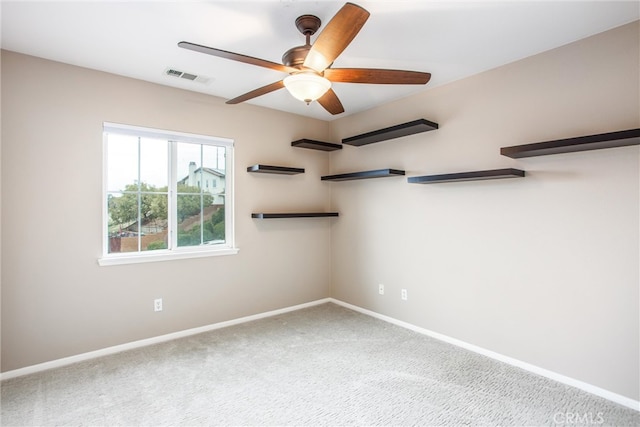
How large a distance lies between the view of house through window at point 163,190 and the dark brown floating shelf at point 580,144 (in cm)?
274

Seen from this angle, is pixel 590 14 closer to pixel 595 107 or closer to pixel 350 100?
pixel 595 107

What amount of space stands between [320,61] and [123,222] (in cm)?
237

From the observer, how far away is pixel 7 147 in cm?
250

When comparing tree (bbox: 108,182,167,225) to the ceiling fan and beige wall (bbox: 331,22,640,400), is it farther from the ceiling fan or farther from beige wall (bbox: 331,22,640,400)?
beige wall (bbox: 331,22,640,400)

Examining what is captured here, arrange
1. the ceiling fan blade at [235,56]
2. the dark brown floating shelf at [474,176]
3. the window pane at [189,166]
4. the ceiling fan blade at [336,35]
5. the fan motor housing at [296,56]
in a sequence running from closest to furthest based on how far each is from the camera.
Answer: the ceiling fan blade at [336,35] → the ceiling fan blade at [235,56] → the fan motor housing at [296,56] → the dark brown floating shelf at [474,176] → the window pane at [189,166]

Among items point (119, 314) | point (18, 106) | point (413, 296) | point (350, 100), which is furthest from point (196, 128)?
point (413, 296)

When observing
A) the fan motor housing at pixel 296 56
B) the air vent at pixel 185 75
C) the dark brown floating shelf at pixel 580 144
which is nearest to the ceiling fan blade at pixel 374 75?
the fan motor housing at pixel 296 56

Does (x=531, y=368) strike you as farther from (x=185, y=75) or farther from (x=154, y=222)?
(x=185, y=75)

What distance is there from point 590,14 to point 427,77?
3.58ft

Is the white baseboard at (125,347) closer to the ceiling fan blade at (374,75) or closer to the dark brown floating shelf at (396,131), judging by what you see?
the dark brown floating shelf at (396,131)

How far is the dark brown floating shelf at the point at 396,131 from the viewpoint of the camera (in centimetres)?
309

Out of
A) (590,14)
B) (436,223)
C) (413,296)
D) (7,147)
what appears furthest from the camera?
(413,296)

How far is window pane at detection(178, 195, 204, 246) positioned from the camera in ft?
11.2

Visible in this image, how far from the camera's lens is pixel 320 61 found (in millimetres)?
1788
